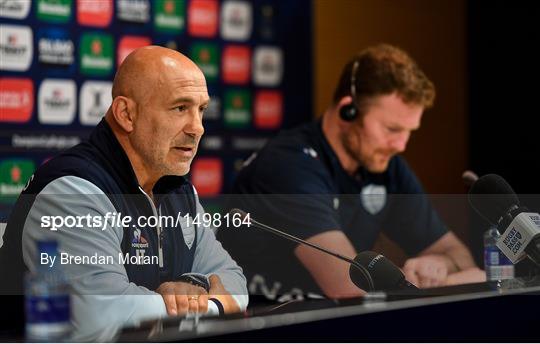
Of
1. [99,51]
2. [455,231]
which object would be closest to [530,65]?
[455,231]

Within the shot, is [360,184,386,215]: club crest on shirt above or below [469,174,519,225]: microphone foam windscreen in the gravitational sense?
below

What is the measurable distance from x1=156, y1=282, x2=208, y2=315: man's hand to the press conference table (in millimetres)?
171

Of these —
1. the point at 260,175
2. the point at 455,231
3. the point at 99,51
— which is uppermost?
the point at 99,51

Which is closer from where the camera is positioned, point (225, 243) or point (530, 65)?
point (225, 243)

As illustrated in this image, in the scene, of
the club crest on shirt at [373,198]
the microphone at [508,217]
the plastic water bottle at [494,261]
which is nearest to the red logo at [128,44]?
the club crest on shirt at [373,198]

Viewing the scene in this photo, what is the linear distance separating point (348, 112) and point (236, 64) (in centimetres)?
94

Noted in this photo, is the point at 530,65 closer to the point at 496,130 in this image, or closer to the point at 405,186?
the point at 496,130

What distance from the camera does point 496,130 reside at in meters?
4.38

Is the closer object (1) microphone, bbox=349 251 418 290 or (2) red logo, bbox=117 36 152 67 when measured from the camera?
(1) microphone, bbox=349 251 418 290

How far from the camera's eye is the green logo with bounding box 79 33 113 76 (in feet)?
10.5

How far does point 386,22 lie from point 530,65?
0.70 metres

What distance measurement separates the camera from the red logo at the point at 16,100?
3020 millimetres

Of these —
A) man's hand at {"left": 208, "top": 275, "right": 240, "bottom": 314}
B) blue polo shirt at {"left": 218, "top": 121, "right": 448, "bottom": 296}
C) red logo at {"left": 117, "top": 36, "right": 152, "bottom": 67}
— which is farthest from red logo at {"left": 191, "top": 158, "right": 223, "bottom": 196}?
man's hand at {"left": 208, "top": 275, "right": 240, "bottom": 314}

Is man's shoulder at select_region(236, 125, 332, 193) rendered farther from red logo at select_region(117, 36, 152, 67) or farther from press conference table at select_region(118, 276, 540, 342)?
press conference table at select_region(118, 276, 540, 342)
